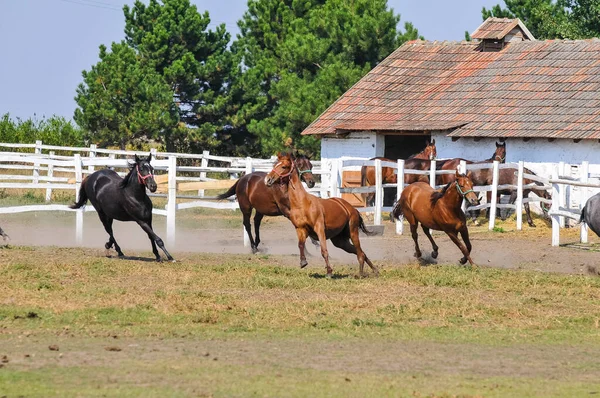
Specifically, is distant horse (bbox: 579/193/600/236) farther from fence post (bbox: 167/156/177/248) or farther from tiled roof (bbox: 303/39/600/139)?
tiled roof (bbox: 303/39/600/139)

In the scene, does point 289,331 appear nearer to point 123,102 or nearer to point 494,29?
point 494,29

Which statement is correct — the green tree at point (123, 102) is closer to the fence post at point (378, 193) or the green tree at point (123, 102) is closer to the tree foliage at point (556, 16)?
the tree foliage at point (556, 16)

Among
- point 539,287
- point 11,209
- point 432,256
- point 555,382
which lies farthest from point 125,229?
point 555,382

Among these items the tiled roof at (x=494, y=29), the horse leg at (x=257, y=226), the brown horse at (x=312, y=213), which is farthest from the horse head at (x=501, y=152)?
the brown horse at (x=312, y=213)

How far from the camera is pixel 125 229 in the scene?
23.9m

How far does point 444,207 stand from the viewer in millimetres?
17531

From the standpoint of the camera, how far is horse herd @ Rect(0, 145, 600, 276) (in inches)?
612

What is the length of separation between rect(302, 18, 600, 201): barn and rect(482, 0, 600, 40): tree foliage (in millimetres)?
7890

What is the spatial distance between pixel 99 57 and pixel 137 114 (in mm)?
4153

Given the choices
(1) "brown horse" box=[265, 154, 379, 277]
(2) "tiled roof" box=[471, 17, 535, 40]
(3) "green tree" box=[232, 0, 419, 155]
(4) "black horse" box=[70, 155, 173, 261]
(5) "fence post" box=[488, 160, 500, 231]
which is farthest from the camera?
(3) "green tree" box=[232, 0, 419, 155]

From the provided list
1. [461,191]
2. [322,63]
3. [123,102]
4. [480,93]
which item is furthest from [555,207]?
[123,102]

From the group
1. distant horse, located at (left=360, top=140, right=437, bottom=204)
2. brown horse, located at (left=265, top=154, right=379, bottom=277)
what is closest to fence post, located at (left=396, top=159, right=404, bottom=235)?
distant horse, located at (left=360, top=140, right=437, bottom=204)

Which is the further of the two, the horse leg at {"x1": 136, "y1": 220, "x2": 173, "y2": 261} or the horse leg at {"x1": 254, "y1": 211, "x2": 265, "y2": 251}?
the horse leg at {"x1": 254, "y1": 211, "x2": 265, "y2": 251}

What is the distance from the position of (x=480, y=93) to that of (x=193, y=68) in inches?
762
